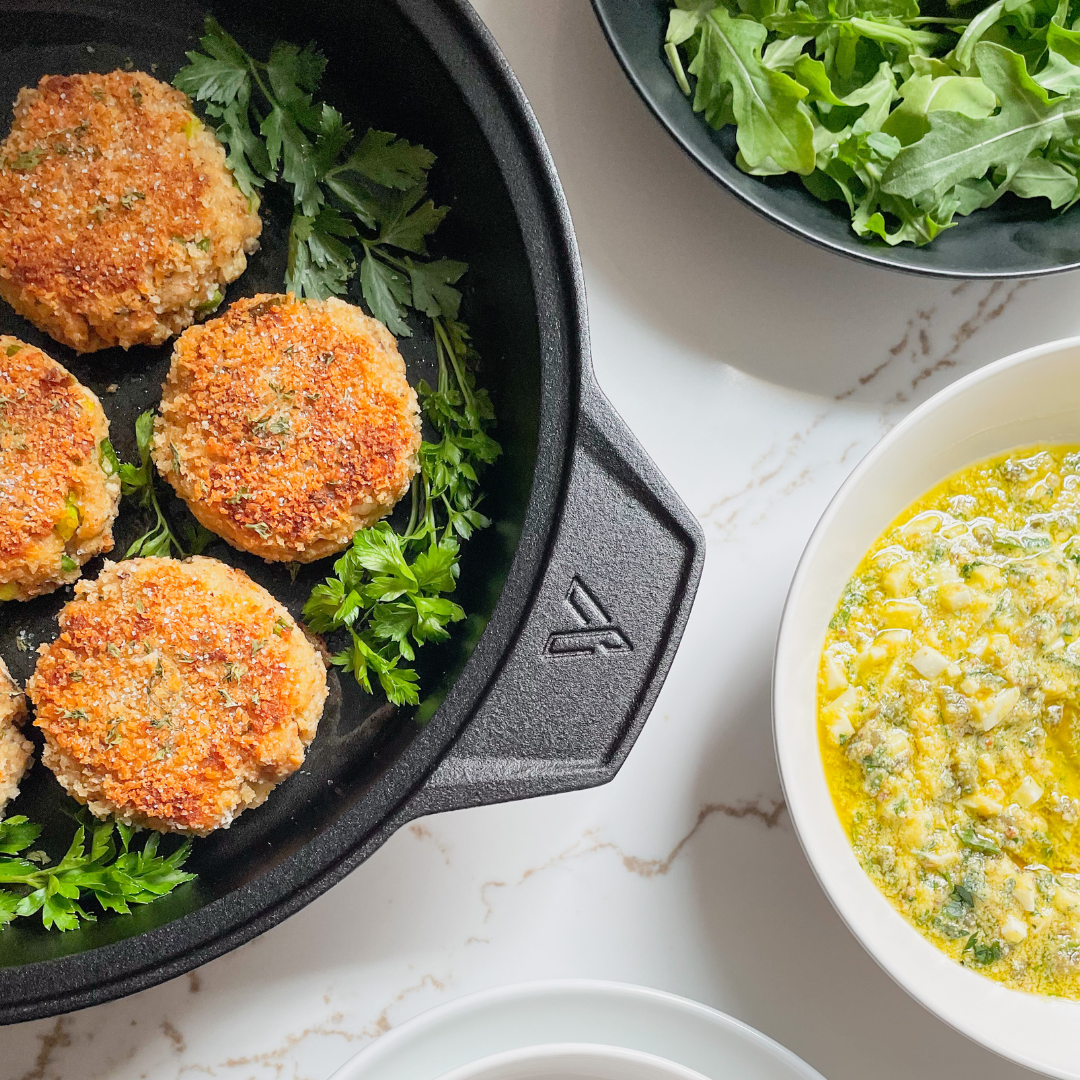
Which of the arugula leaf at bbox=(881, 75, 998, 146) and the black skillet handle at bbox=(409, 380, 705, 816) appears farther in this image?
the arugula leaf at bbox=(881, 75, 998, 146)

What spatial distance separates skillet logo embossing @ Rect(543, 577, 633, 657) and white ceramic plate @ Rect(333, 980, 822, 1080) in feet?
2.00

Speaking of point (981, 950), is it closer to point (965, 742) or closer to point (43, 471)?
point (965, 742)

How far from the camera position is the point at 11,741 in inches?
74.0

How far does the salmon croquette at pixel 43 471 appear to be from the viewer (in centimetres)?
180

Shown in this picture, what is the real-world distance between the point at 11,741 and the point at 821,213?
5.71 feet

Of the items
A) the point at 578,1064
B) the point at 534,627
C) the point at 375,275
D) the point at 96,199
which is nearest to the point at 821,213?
the point at 375,275

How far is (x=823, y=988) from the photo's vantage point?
210 centimetres

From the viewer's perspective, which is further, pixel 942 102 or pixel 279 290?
pixel 279 290

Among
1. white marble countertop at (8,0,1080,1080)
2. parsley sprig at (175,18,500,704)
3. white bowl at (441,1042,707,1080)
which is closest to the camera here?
white bowl at (441,1042,707,1080)

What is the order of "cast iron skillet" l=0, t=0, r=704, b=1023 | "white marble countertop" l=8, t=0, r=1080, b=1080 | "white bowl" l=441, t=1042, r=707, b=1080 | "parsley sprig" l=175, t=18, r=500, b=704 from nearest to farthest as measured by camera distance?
"cast iron skillet" l=0, t=0, r=704, b=1023, "white bowl" l=441, t=1042, r=707, b=1080, "parsley sprig" l=175, t=18, r=500, b=704, "white marble countertop" l=8, t=0, r=1080, b=1080

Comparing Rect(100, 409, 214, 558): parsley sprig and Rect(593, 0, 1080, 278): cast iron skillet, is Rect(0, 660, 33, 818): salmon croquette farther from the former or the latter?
Rect(593, 0, 1080, 278): cast iron skillet

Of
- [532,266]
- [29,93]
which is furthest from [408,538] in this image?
[29,93]

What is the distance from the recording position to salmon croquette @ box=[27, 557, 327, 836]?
1792 mm

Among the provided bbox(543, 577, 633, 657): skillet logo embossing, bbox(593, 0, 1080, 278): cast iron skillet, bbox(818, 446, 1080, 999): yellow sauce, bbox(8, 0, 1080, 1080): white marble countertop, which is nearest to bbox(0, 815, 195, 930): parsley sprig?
bbox(8, 0, 1080, 1080): white marble countertop
